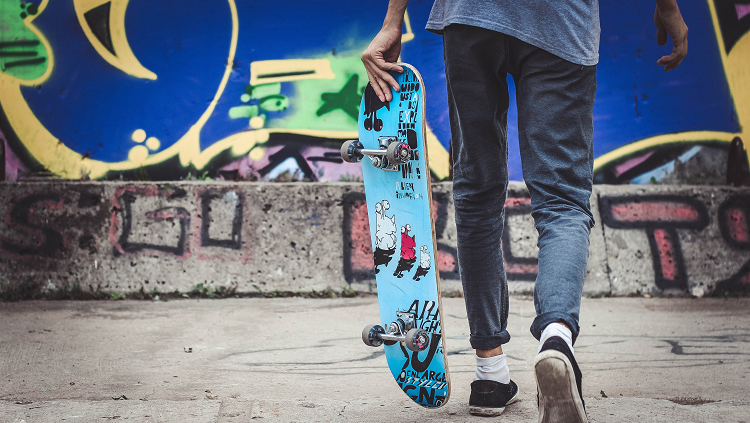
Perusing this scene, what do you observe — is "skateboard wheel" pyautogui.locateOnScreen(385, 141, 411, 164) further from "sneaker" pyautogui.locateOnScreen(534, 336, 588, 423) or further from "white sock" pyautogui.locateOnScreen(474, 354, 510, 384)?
"sneaker" pyautogui.locateOnScreen(534, 336, 588, 423)

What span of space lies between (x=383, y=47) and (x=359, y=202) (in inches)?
79.9

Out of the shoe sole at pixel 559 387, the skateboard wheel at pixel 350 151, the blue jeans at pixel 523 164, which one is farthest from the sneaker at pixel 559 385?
the skateboard wheel at pixel 350 151

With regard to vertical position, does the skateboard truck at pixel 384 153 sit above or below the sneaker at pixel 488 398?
above

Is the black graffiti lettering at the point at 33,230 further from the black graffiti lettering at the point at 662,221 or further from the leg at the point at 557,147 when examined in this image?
the black graffiti lettering at the point at 662,221

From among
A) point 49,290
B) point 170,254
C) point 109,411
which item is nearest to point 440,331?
point 109,411

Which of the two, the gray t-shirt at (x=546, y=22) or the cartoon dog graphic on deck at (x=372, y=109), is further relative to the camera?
the cartoon dog graphic on deck at (x=372, y=109)

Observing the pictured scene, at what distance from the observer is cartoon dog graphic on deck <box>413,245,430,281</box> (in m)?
1.82

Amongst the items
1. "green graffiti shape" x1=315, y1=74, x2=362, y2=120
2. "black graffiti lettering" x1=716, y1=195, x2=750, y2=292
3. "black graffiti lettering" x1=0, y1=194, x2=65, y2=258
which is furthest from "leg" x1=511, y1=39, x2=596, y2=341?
"black graffiti lettering" x1=0, y1=194, x2=65, y2=258

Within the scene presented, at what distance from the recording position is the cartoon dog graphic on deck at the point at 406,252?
1871mm

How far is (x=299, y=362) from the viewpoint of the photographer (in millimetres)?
2379

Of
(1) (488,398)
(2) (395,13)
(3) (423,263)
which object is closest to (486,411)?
(1) (488,398)

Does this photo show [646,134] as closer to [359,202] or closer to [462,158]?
[359,202]

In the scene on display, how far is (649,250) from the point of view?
378 centimetres

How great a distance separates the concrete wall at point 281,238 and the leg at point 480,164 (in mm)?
1934
